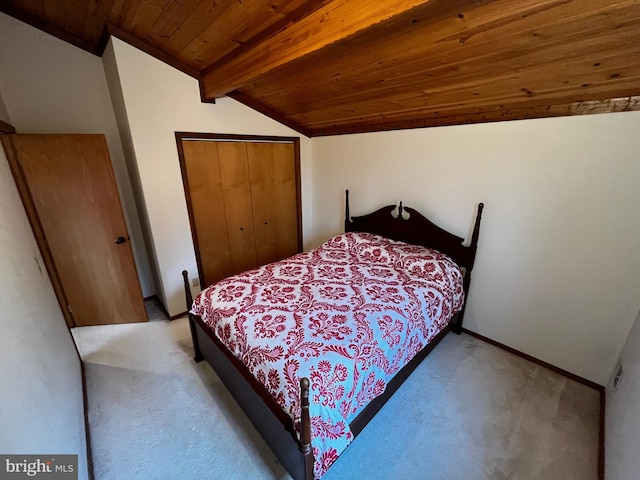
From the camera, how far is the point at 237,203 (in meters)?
3.22

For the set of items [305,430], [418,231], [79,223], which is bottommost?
[305,430]

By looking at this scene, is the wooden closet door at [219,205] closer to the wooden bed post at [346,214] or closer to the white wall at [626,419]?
the wooden bed post at [346,214]

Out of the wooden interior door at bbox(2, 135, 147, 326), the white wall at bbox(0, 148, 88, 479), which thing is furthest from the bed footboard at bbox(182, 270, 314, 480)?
the wooden interior door at bbox(2, 135, 147, 326)

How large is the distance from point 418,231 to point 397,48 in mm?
1620

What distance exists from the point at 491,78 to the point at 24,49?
3.62 meters

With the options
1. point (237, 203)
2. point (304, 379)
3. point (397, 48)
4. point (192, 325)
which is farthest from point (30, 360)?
point (397, 48)

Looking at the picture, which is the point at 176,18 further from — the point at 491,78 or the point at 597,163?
the point at 597,163

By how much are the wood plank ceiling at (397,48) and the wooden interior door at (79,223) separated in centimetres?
103

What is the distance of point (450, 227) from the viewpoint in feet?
8.34

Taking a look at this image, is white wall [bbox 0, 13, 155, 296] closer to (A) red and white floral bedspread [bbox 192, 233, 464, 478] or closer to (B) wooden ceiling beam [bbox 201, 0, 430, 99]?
(B) wooden ceiling beam [bbox 201, 0, 430, 99]

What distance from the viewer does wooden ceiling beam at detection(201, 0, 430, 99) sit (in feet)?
3.90

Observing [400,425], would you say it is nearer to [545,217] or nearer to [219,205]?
[545,217]

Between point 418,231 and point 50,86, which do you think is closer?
point 50,86

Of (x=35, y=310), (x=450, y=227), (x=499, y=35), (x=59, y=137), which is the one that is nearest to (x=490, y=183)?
(x=450, y=227)
